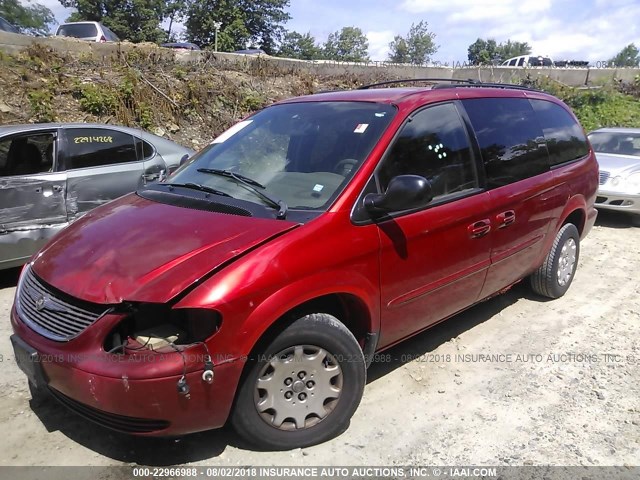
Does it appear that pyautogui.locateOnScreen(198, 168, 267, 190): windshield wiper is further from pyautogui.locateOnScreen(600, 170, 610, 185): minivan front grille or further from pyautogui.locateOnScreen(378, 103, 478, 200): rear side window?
pyautogui.locateOnScreen(600, 170, 610, 185): minivan front grille

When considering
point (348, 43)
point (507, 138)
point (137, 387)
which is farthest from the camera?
point (348, 43)

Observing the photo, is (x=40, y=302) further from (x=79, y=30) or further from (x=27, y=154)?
(x=79, y=30)

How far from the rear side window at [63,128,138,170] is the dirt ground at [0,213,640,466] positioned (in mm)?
1684

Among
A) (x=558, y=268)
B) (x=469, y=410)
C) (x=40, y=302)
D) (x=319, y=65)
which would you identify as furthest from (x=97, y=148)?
(x=319, y=65)

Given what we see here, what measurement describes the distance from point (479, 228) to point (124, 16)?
5151cm

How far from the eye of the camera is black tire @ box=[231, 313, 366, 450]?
2516 mm

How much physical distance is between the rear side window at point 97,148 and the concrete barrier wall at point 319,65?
267 inches

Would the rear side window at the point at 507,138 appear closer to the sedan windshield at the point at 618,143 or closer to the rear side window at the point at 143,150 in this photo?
the rear side window at the point at 143,150

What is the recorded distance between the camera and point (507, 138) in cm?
395

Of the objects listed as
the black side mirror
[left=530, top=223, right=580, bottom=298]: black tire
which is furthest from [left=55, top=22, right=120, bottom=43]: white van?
the black side mirror

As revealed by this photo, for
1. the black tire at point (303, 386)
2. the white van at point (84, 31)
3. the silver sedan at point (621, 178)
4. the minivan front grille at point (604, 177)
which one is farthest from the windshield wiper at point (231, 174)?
the white van at point (84, 31)

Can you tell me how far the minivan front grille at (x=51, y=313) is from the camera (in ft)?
7.75

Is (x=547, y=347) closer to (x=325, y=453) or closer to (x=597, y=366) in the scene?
(x=597, y=366)

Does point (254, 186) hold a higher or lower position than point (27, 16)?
lower
